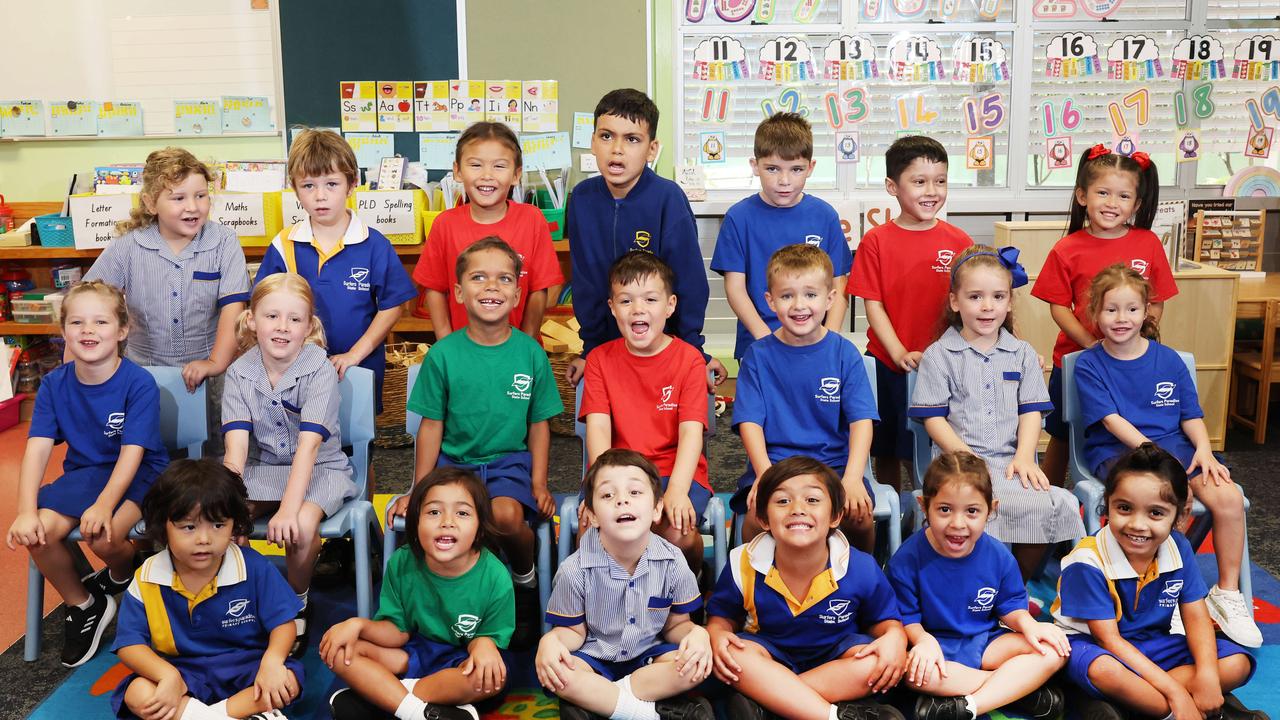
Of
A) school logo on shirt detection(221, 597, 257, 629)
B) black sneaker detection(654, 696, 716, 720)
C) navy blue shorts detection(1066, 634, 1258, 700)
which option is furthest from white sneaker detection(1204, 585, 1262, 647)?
school logo on shirt detection(221, 597, 257, 629)

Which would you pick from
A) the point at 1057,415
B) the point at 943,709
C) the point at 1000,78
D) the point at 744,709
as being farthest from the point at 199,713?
the point at 1000,78

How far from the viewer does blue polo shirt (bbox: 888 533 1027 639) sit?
2297 millimetres

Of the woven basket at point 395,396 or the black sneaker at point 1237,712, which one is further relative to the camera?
the woven basket at point 395,396

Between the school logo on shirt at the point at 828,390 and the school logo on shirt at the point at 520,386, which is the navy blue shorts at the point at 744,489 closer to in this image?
the school logo on shirt at the point at 828,390

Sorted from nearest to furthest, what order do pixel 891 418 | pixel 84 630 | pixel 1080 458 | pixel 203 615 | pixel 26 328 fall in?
1. pixel 203 615
2. pixel 84 630
3. pixel 1080 458
4. pixel 891 418
5. pixel 26 328

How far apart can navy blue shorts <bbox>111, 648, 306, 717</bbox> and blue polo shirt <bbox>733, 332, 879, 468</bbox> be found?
1.21 meters

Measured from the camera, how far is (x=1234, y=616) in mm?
2506

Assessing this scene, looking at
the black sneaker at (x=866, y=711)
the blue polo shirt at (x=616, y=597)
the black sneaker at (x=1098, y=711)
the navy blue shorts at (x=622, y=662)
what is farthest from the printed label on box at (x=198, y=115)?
the black sneaker at (x=1098, y=711)

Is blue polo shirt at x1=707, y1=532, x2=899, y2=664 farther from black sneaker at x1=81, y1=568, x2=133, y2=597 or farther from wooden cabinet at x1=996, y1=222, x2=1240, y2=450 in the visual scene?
wooden cabinet at x1=996, y1=222, x2=1240, y2=450

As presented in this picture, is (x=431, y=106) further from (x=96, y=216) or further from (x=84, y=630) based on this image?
(x=84, y=630)

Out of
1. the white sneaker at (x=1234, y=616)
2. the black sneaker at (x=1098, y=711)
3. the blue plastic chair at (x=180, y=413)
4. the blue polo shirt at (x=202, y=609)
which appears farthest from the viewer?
the blue plastic chair at (x=180, y=413)

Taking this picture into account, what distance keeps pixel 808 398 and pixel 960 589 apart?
0.59 meters

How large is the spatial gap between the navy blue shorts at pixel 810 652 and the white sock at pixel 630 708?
9.8 inches

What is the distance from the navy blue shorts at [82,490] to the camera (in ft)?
8.41
